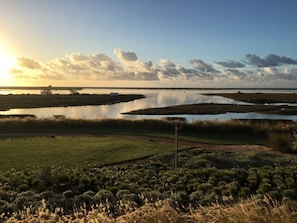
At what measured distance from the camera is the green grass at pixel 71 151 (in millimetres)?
20828

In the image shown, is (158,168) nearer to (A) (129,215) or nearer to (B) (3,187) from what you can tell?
(B) (3,187)

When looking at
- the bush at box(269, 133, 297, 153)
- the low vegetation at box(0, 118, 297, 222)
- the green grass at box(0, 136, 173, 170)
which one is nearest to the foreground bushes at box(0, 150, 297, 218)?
the low vegetation at box(0, 118, 297, 222)

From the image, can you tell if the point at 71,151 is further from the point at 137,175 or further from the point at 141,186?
the point at 141,186

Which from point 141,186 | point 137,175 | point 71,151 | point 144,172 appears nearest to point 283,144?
point 144,172

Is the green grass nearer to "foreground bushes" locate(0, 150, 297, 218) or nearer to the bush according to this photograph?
"foreground bushes" locate(0, 150, 297, 218)

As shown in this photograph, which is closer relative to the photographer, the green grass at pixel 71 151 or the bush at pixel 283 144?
the green grass at pixel 71 151

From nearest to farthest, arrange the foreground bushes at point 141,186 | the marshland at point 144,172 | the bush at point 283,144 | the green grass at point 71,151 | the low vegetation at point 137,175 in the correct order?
the low vegetation at point 137,175
the marshland at point 144,172
the foreground bushes at point 141,186
the green grass at point 71,151
the bush at point 283,144

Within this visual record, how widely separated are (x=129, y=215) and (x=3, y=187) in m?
9.33

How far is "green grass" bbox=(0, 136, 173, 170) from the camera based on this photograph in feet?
68.3

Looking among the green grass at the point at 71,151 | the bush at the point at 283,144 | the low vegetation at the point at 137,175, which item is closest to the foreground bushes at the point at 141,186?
the low vegetation at the point at 137,175

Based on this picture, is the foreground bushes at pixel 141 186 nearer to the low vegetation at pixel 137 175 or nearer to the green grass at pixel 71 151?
the low vegetation at pixel 137 175

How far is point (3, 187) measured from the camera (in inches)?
531

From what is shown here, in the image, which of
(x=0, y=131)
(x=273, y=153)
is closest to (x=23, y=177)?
(x=273, y=153)

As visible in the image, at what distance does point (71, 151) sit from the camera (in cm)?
2375
